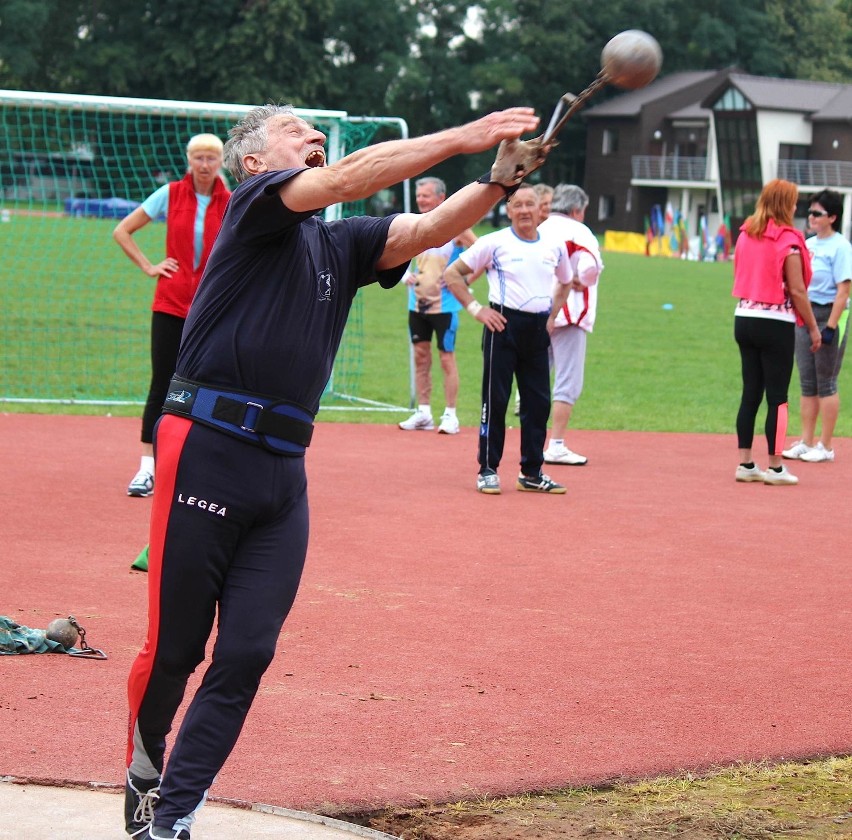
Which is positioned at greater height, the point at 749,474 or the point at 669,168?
the point at 669,168

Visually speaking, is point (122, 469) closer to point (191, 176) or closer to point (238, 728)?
point (191, 176)

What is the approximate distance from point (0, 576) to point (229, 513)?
3.51 metres

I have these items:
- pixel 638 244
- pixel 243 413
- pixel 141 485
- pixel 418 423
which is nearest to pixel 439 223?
pixel 243 413

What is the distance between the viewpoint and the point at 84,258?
2639cm

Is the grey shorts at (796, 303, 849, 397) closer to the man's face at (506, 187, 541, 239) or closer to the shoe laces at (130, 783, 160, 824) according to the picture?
the man's face at (506, 187, 541, 239)

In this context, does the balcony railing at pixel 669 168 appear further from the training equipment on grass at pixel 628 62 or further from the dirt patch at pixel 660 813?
the training equipment on grass at pixel 628 62

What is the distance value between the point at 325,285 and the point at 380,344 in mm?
16236

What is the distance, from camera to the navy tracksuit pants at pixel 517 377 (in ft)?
29.8

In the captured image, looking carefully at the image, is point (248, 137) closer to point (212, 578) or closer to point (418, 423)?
point (212, 578)

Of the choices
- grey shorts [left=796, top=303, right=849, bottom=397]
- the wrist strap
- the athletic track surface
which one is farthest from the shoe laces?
grey shorts [left=796, top=303, right=849, bottom=397]

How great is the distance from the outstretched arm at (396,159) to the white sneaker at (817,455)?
339 inches

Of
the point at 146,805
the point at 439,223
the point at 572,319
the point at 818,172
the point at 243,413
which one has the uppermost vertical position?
the point at 818,172

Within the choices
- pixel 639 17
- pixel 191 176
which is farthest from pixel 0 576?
pixel 639 17

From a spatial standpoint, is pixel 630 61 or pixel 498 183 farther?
pixel 630 61
